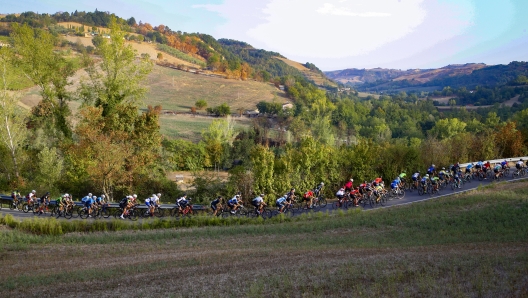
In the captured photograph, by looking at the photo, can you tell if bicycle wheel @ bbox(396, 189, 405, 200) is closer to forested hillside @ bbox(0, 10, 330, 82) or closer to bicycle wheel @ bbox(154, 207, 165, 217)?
bicycle wheel @ bbox(154, 207, 165, 217)

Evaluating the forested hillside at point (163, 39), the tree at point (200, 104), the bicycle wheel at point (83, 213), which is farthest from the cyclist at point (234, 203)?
the forested hillside at point (163, 39)

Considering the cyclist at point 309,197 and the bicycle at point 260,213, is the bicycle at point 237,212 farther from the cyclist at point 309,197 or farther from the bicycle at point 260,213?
the cyclist at point 309,197

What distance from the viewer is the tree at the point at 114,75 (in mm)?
34938

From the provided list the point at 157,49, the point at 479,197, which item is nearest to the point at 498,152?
the point at 479,197

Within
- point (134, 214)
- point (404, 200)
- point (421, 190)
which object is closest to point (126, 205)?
point (134, 214)

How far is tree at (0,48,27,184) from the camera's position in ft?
110

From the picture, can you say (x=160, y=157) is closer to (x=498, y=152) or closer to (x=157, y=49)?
(x=498, y=152)

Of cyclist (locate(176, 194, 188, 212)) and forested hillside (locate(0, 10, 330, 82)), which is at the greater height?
forested hillside (locate(0, 10, 330, 82))

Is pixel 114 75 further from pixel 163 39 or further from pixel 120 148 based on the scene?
pixel 163 39

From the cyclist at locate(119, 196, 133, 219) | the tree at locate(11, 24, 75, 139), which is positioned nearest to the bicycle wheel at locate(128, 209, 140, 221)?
the cyclist at locate(119, 196, 133, 219)

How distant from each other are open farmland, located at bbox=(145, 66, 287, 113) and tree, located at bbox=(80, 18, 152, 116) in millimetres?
51793

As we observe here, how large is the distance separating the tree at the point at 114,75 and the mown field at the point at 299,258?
712 inches

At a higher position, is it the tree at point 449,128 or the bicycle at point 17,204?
the tree at point 449,128

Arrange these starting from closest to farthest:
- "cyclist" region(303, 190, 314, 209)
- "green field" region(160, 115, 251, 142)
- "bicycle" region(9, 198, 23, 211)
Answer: "cyclist" region(303, 190, 314, 209) → "bicycle" region(9, 198, 23, 211) → "green field" region(160, 115, 251, 142)
